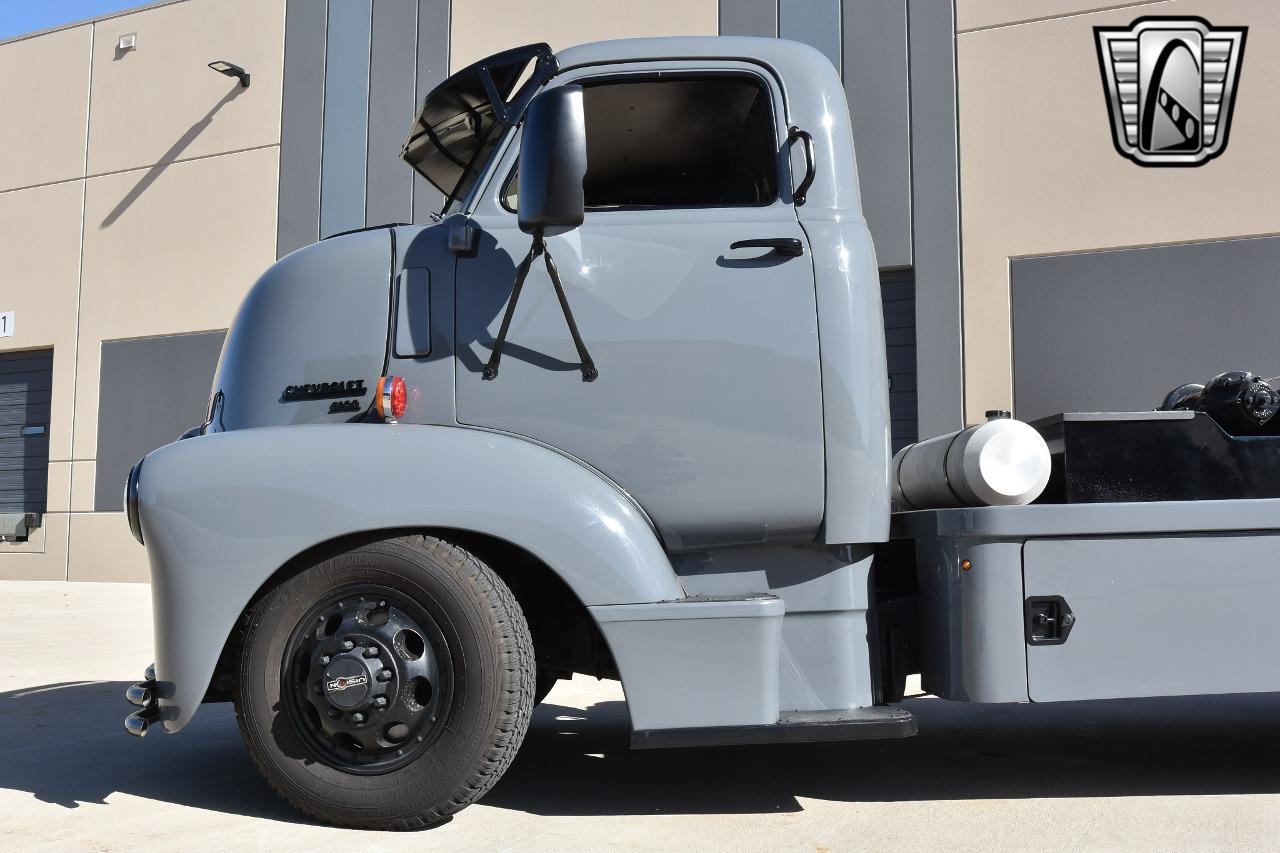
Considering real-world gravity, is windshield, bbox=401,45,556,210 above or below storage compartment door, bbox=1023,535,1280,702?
above

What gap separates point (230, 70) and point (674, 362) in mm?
14017

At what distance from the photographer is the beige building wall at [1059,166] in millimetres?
10609

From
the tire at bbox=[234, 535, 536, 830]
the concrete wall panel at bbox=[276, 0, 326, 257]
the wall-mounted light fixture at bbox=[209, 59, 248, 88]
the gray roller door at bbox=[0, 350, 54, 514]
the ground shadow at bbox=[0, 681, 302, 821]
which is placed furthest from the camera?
the gray roller door at bbox=[0, 350, 54, 514]

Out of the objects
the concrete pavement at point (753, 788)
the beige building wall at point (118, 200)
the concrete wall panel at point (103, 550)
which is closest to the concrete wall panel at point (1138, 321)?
the concrete pavement at point (753, 788)

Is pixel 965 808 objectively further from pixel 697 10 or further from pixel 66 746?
pixel 697 10

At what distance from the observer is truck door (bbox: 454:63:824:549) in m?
3.12

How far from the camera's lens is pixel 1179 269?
10719mm

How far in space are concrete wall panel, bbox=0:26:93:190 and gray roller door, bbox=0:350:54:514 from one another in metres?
2.84

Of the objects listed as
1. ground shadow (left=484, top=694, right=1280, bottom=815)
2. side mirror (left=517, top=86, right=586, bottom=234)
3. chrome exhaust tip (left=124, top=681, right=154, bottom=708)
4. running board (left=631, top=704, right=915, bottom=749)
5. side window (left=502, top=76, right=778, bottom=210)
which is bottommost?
ground shadow (left=484, top=694, right=1280, bottom=815)

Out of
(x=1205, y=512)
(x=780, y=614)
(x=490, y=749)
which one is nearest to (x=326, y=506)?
(x=490, y=749)

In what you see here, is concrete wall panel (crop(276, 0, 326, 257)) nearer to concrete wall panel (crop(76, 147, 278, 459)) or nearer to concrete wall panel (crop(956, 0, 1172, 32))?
concrete wall panel (crop(76, 147, 278, 459))

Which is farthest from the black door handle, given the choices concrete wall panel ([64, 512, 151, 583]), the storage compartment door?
concrete wall panel ([64, 512, 151, 583])

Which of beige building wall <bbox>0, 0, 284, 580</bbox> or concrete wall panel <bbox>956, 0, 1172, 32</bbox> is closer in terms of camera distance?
concrete wall panel <bbox>956, 0, 1172, 32</bbox>

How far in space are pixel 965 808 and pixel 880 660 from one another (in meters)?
0.56
